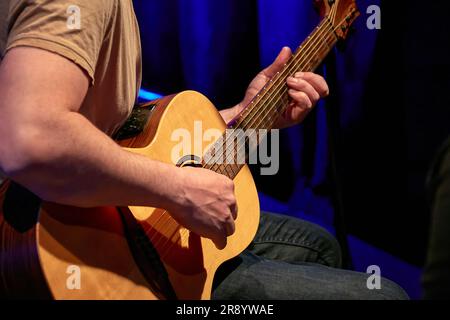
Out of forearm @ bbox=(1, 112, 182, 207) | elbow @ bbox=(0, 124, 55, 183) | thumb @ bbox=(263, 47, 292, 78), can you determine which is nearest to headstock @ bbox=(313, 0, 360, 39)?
thumb @ bbox=(263, 47, 292, 78)

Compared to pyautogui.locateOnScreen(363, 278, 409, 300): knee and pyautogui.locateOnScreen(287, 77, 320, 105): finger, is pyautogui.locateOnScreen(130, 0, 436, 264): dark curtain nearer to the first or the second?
pyautogui.locateOnScreen(287, 77, 320, 105): finger

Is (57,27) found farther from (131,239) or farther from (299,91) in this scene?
(299,91)

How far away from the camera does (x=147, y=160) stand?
1044 mm

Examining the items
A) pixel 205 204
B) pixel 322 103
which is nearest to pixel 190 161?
pixel 205 204

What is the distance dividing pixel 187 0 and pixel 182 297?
173 cm

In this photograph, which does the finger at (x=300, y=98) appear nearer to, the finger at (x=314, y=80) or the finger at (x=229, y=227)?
the finger at (x=314, y=80)

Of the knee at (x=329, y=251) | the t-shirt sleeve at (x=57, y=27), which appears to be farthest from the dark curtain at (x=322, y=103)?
the t-shirt sleeve at (x=57, y=27)

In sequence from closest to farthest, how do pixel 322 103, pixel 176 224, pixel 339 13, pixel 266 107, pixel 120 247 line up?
pixel 120 247 → pixel 176 224 → pixel 266 107 → pixel 339 13 → pixel 322 103

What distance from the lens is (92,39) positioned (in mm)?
979

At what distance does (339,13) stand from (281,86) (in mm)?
314

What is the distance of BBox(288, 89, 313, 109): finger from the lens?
1522 mm

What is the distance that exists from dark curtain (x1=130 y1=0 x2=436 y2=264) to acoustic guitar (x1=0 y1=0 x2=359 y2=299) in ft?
2.74
